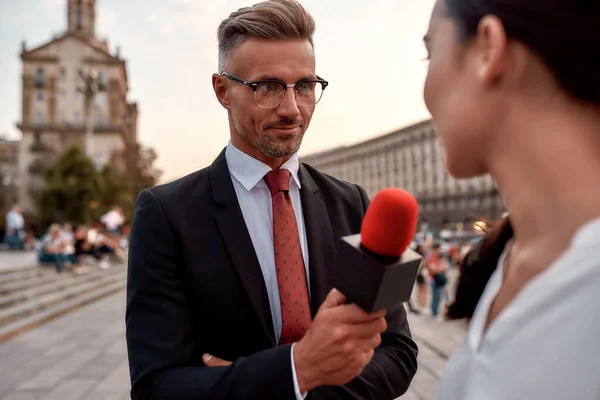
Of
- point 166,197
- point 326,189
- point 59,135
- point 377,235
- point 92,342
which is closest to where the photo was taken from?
point 377,235

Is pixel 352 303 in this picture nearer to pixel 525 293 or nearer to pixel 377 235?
pixel 377 235

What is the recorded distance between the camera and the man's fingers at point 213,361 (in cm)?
134

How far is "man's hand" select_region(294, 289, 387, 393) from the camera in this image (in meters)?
1.00

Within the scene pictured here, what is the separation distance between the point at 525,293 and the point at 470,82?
0.34 metres

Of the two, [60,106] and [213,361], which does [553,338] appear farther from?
[60,106]

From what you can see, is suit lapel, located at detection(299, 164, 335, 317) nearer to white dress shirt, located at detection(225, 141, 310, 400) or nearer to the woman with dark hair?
white dress shirt, located at detection(225, 141, 310, 400)

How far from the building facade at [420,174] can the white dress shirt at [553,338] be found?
50.8 meters

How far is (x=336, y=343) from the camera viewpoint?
3.35 ft

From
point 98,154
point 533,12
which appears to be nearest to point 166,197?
point 533,12

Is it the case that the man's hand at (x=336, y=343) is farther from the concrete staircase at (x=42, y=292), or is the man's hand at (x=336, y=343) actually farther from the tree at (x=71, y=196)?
the tree at (x=71, y=196)

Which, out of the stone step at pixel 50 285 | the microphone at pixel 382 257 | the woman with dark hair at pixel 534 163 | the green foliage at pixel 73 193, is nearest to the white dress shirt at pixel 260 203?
the microphone at pixel 382 257

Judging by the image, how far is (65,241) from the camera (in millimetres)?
15945

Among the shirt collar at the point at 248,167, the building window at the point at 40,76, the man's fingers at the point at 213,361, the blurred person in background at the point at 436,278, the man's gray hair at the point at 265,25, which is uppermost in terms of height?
the building window at the point at 40,76

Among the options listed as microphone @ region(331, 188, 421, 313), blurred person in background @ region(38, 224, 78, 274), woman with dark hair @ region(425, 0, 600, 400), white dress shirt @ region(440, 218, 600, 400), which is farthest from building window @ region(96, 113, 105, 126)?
white dress shirt @ region(440, 218, 600, 400)
